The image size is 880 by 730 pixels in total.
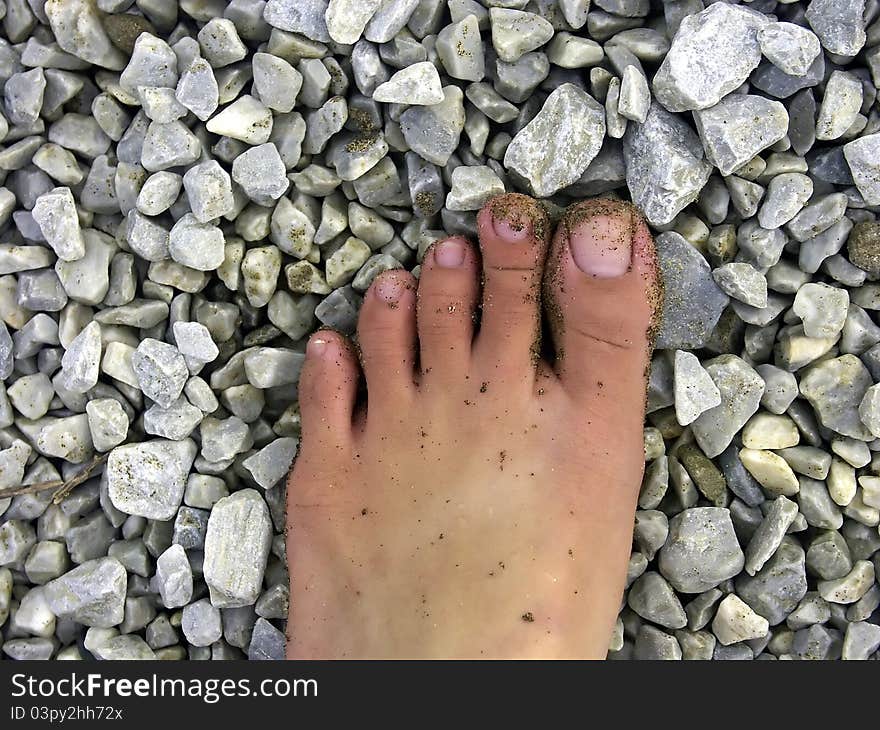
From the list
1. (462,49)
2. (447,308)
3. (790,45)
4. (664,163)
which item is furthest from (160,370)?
(790,45)

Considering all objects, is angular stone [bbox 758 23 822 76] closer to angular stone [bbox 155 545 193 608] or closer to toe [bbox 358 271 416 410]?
toe [bbox 358 271 416 410]

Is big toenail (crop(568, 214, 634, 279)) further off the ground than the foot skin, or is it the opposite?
big toenail (crop(568, 214, 634, 279))

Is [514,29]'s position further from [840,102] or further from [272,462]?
[272,462]

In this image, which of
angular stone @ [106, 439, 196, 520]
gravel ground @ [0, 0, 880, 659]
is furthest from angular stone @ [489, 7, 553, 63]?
angular stone @ [106, 439, 196, 520]

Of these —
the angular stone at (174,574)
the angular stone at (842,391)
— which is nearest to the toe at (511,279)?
the angular stone at (842,391)

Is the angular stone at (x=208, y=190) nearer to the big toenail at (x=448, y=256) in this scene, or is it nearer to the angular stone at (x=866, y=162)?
the big toenail at (x=448, y=256)

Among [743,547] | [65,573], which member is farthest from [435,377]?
[65,573]

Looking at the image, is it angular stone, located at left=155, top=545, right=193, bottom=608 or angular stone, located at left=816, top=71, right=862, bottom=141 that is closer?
angular stone, located at left=816, top=71, right=862, bottom=141
